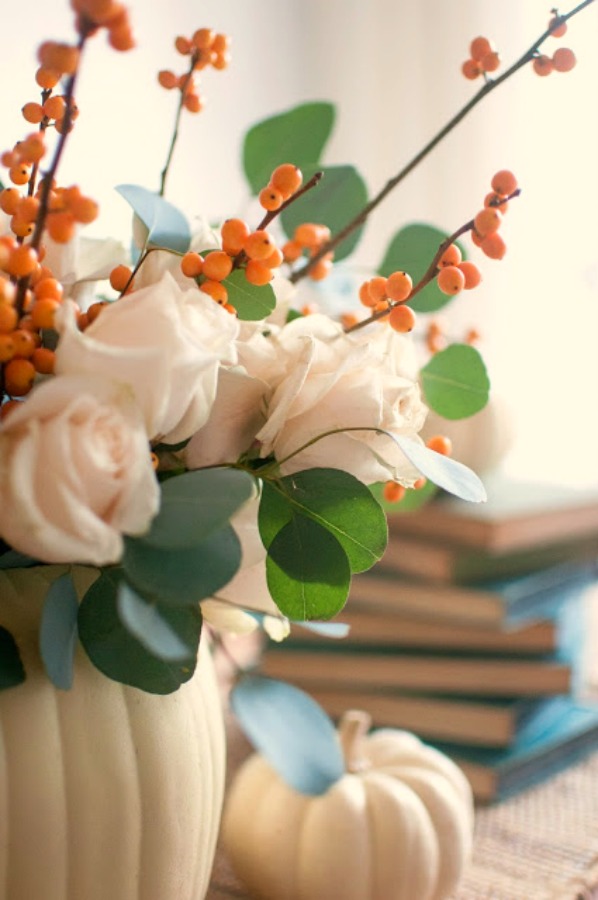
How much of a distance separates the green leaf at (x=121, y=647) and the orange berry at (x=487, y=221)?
0.64 feet

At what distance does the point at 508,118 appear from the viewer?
4.55ft

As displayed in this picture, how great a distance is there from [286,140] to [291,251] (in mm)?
71

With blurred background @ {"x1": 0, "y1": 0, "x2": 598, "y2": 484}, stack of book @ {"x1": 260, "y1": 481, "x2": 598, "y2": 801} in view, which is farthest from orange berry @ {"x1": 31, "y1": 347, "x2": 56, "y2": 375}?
blurred background @ {"x1": 0, "y1": 0, "x2": 598, "y2": 484}

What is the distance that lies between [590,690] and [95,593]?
0.72 metres

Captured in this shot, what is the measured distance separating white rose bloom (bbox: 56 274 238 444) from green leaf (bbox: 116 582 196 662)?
6cm

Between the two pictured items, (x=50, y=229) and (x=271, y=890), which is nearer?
(x=50, y=229)

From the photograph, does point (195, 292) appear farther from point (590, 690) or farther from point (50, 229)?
point (590, 690)

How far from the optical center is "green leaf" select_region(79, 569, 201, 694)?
1.41 feet

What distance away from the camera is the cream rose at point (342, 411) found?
0.44 meters

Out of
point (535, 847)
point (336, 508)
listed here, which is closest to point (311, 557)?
point (336, 508)

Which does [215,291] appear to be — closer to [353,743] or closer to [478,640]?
[353,743]

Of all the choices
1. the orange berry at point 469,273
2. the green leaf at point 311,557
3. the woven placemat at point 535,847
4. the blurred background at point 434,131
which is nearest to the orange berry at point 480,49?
the orange berry at point 469,273

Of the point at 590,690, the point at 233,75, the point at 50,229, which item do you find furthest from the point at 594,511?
the point at 233,75

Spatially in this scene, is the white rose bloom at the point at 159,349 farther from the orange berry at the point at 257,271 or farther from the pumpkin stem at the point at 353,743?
the pumpkin stem at the point at 353,743
